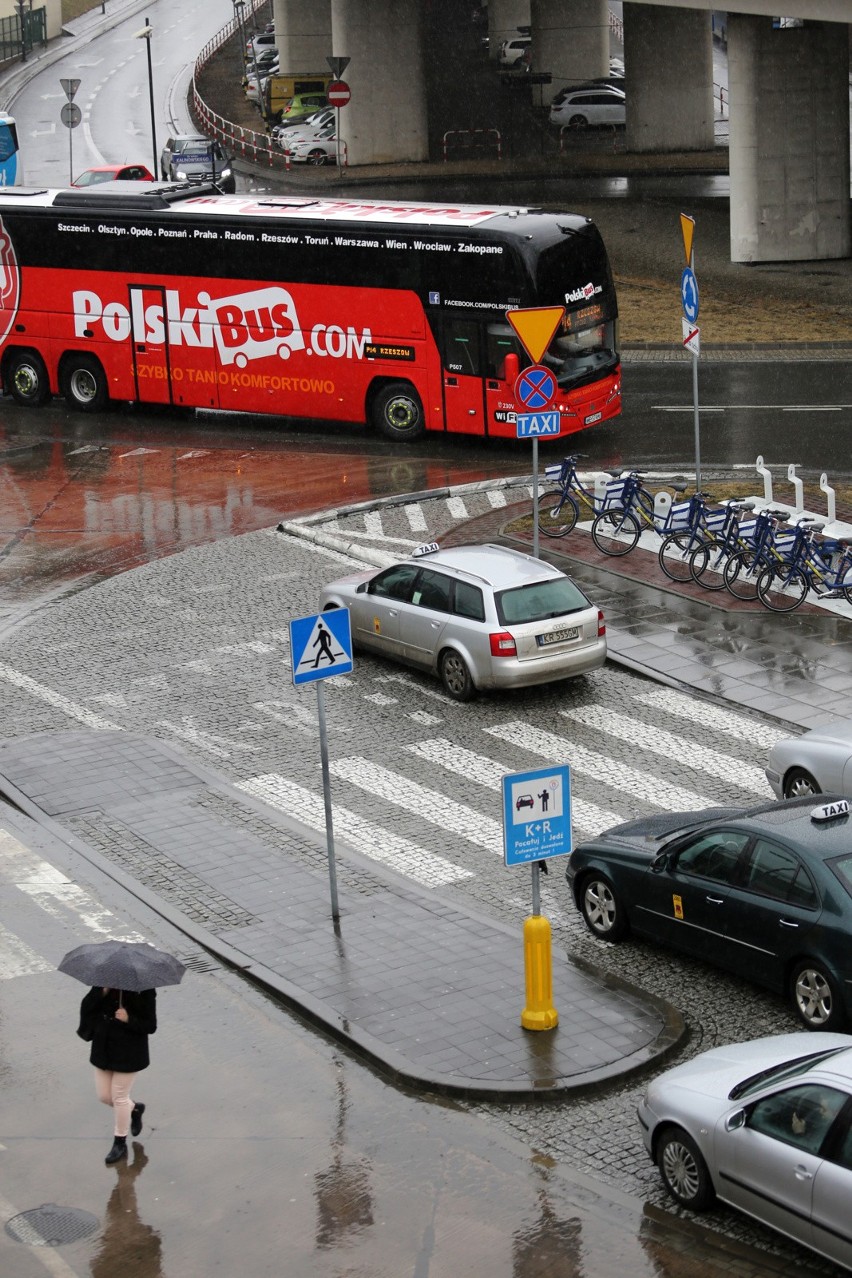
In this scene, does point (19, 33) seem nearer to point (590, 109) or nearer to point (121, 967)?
point (590, 109)

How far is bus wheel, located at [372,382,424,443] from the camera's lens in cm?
2909

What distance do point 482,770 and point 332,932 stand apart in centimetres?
356

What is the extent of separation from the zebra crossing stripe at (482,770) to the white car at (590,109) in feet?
174

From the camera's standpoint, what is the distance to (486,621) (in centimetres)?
1802

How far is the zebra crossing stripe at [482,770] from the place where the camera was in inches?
603

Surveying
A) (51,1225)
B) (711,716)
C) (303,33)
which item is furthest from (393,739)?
(303,33)

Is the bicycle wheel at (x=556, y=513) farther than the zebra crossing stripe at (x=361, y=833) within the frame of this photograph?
Yes

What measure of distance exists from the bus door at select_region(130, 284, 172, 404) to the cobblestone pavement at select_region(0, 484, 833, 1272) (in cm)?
891

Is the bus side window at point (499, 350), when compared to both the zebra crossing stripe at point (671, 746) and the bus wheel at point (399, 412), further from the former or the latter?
the zebra crossing stripe at point (671, 746)

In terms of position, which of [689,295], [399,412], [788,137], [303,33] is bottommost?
[399,412]

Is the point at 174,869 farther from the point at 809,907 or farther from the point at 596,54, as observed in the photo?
the point at 596,54

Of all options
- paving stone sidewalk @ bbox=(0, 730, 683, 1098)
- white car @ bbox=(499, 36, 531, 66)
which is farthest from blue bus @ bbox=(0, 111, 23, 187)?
paving stone sidewalk @ bbox=(0, 730, 683, 1098)

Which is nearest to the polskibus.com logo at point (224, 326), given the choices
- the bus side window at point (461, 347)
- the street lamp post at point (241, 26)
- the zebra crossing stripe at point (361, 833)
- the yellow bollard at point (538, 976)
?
the bus side window at point (461, 347)

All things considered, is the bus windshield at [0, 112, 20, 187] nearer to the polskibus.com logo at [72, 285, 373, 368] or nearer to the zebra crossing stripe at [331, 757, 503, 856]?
the polskibus.com logo at [72, 285, 373, 368]
